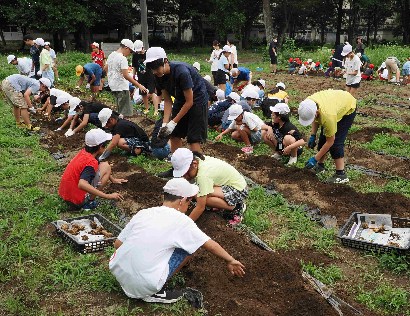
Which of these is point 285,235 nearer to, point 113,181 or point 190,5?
point 113,181

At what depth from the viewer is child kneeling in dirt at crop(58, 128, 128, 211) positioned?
14.2 feet

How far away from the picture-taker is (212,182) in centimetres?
376

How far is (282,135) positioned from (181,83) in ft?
7.36

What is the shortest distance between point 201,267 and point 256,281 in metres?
0.49

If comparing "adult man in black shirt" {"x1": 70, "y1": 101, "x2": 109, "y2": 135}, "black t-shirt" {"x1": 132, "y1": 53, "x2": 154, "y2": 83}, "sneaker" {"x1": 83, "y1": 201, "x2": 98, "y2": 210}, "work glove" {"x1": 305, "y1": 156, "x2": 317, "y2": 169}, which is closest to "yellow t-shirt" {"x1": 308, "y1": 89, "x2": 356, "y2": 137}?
"work glove" {"x1": 305, "y1": 156, "x2": 317, "y2": 169}

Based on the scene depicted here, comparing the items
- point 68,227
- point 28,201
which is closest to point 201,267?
point 68,227

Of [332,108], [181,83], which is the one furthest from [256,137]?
[181,83]

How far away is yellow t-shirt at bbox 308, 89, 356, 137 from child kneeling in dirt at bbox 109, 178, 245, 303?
2690 mm

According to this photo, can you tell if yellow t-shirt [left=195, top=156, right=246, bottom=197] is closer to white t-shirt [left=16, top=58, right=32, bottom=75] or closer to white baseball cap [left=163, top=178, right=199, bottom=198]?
white baseball cap [left=163, top=178, right=199, bottom=198]

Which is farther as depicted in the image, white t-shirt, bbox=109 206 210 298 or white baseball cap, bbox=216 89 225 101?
white baseball cap, bbox=216 89 225 101

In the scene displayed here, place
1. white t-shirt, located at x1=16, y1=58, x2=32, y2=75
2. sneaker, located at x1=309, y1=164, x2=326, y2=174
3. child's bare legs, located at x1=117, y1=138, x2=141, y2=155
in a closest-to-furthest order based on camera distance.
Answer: sneaker, located at x1=309, y1=164, x2=326, y2=174 < child's bare legs, located at x1=117, y1=138, x2=141, y2=155 < white t-shirt, located at x1=16, y1=58, x2=32, y2=75

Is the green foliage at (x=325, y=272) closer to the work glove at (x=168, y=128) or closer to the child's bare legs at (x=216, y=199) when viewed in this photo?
the child's bare legs at (x=216, y=199)

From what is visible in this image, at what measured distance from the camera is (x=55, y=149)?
7090 millimetres

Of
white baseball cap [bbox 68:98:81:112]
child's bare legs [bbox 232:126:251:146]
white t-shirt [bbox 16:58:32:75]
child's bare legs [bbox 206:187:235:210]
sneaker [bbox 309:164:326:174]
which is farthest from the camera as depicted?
white t-shirt [bbox 16:58:32:75]
